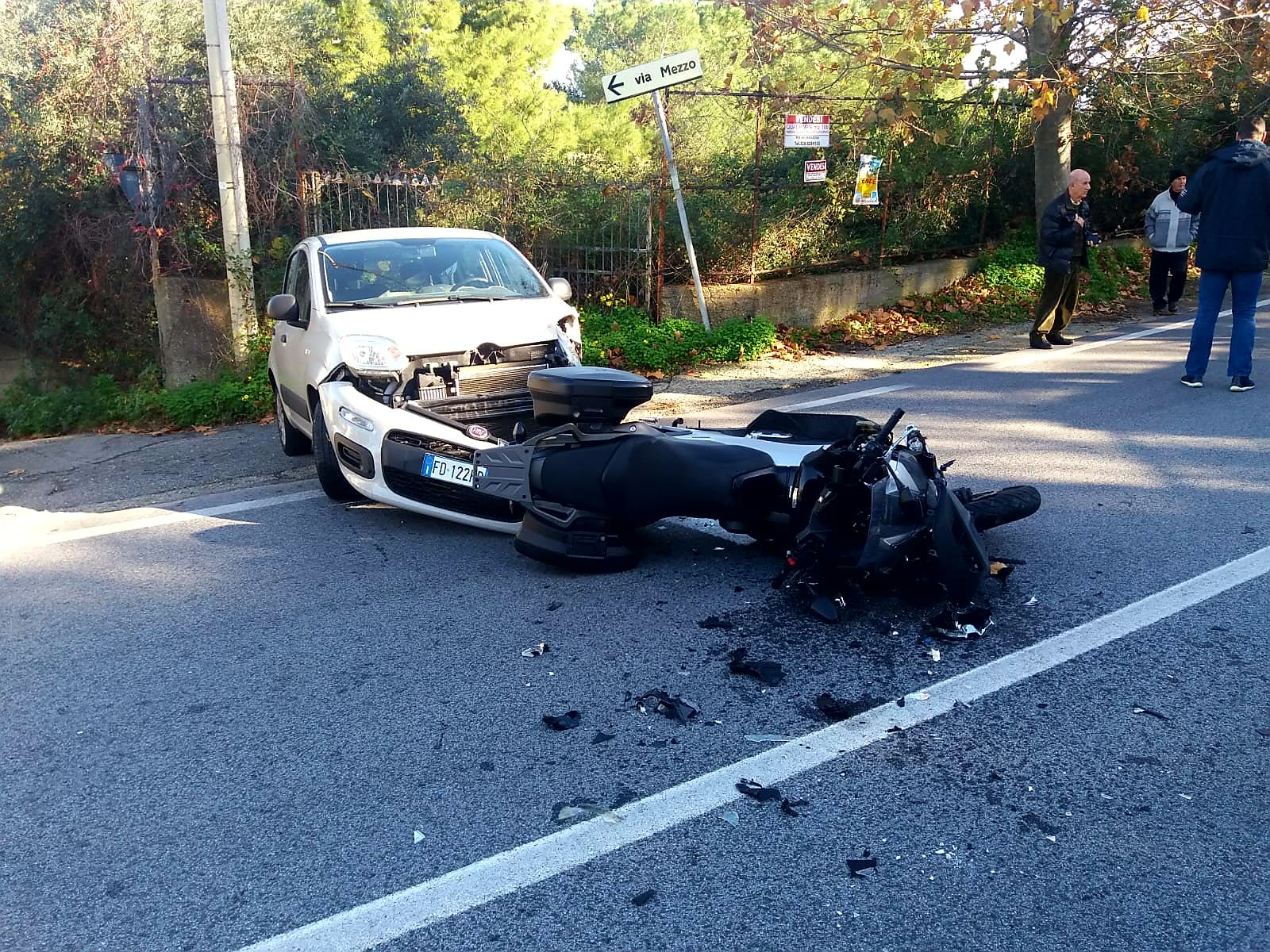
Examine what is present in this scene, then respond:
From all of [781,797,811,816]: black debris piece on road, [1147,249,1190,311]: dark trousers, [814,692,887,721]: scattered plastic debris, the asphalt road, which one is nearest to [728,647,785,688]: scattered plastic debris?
the asphalt road

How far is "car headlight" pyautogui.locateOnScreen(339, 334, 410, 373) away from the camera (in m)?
6.39

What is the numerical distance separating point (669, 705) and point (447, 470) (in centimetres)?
239

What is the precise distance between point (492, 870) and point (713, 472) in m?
2.43

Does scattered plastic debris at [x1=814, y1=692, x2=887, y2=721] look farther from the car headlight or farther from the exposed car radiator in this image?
the car headlight

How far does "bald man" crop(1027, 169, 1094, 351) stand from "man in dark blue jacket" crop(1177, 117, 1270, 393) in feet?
7.62

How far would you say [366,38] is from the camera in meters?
21.6

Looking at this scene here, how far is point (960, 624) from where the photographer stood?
4.52m

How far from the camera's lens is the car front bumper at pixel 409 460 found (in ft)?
19.6

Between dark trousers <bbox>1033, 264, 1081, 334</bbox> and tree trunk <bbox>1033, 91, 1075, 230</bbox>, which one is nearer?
dark trousers <bbox>1033, 264, 1081, 334</bbox>

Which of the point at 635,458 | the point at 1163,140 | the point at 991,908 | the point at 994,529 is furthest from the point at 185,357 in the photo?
the point at 1163,140

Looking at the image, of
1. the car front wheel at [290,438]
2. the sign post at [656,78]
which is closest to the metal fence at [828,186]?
the sign post at [656,78]

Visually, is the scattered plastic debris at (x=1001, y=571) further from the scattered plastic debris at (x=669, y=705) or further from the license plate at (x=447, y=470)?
the license plate at (x=447, y=470)

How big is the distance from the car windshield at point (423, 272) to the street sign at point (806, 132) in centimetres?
608

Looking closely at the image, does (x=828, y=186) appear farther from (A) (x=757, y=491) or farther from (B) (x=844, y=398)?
(A) (x=757, y=491)
